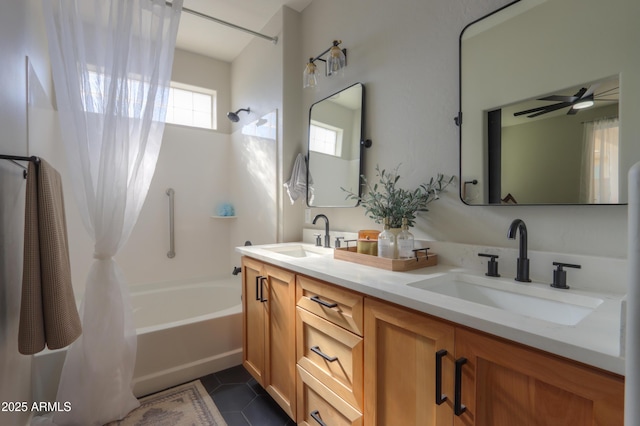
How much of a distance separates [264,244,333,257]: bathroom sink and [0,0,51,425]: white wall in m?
1.20

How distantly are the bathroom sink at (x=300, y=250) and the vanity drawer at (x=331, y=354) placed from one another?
24.7 inches

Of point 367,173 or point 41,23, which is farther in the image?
point 367,173

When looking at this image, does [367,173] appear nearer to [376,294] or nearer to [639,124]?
[376,294]

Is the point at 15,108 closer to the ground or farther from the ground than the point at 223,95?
closer to the ground

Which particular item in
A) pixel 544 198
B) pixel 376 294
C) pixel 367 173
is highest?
pixel 367 173

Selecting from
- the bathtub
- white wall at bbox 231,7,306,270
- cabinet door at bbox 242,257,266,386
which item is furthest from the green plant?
the bathtub

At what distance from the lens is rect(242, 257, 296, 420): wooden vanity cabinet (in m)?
1.45

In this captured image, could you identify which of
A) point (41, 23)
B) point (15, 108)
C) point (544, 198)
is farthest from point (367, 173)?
point (41, 23)

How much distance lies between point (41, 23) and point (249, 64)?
5.09 feet

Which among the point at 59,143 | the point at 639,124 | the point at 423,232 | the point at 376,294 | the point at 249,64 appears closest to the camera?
the point at 639,124

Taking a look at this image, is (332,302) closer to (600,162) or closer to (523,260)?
(523,260)

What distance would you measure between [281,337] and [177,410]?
2.69ft

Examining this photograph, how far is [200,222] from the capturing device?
10.3ft

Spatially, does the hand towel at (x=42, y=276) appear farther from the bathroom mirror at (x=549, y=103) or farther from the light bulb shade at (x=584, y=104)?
the light bulb shade at (x=584, y=104)
